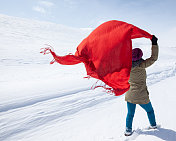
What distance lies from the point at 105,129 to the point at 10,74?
13.5 ft

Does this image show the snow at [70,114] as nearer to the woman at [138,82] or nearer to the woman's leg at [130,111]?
the woman's leg at [130,111]

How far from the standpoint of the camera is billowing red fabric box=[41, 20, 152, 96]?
1698mm

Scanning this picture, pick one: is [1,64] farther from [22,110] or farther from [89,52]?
[89,52]

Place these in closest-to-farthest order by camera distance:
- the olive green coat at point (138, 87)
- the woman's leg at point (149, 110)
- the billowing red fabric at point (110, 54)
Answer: the billowing red fabric at point (110, 54), the olive green coat at point (138, 87), the woman's leg at point (149, 110)

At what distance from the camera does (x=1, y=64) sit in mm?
5680

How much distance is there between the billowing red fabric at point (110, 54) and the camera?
1698 mm

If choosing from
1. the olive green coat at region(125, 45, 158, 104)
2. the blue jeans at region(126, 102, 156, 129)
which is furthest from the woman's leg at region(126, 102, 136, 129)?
the olive green coat at region(125, 45, 158, 104)

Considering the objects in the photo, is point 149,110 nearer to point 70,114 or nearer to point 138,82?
point 138,82

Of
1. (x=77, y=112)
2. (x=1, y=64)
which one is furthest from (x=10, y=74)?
(x=77, y=112)

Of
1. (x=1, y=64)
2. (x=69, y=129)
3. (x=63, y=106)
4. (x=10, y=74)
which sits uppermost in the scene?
Result: (x=1, y=64)

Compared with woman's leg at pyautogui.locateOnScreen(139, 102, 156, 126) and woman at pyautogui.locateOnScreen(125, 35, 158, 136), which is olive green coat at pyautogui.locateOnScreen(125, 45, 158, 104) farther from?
woman's leg at pyautogui.locateOnScreen(139, 102, 156, 126)

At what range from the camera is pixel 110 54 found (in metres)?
1.71

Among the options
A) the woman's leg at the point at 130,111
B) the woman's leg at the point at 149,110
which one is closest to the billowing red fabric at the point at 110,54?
the woman's leg at the point at 130,111

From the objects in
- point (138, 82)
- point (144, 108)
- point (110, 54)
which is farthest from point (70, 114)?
point (110, 54)
